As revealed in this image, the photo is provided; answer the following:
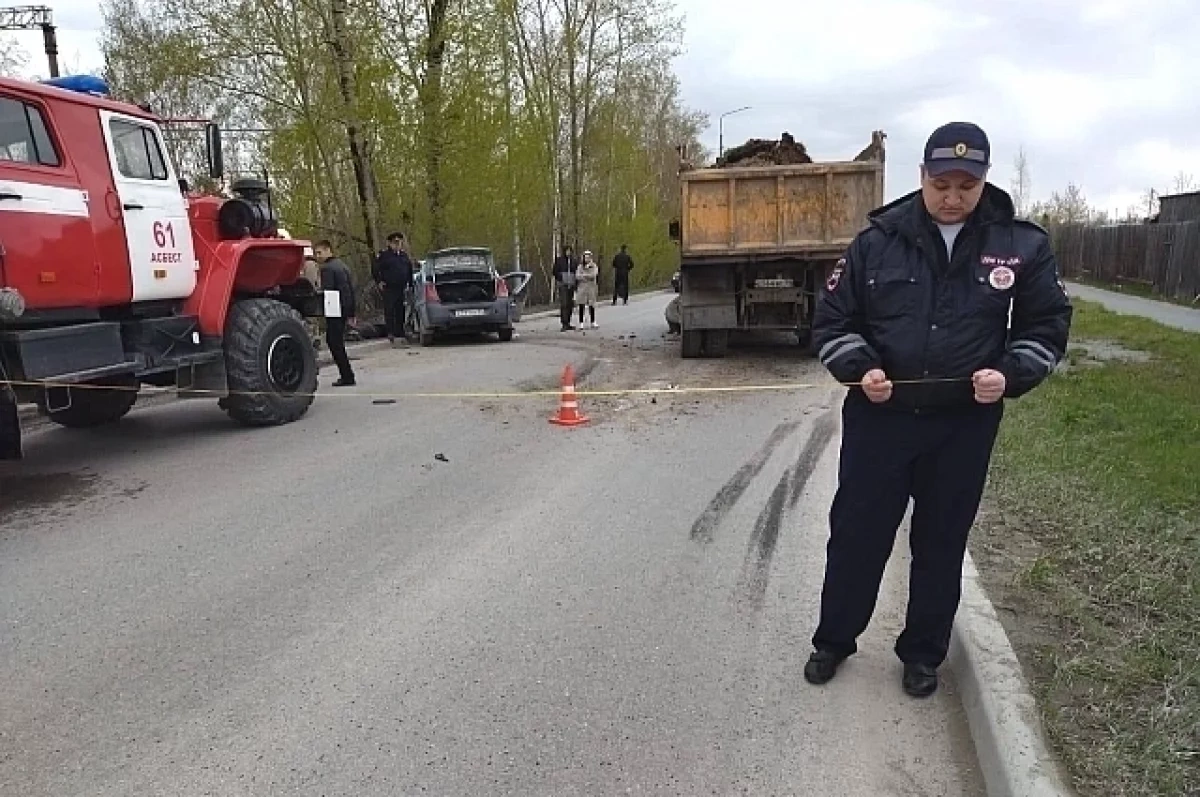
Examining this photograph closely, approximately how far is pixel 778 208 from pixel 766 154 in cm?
176

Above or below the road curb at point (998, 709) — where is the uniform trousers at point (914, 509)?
above

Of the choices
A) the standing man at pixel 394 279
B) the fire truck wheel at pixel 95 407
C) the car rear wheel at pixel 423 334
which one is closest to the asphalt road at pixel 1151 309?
the car rear wheel at pixel 423 334

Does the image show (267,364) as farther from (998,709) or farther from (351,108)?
(351,108)

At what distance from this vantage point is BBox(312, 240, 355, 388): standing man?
11352 mm

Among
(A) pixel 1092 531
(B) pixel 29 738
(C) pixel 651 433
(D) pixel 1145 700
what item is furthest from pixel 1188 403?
(B) pixel 29 738

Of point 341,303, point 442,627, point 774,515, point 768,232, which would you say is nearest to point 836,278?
point 442,627

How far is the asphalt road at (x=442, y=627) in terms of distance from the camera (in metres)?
3.12

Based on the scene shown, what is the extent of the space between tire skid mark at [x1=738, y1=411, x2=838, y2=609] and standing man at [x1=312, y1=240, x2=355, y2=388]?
19.6 ft

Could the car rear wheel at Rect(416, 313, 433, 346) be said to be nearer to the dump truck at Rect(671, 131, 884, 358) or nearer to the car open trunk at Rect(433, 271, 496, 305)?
the car open trunk at Rect(433, 271, 496, 305)

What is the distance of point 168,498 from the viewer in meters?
6.47

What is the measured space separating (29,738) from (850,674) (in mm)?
3078

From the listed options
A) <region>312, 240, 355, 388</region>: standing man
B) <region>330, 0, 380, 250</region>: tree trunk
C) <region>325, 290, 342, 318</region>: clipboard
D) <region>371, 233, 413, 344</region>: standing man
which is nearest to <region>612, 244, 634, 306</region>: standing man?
<region>330, 0, 380, 250</region>: tree trunk

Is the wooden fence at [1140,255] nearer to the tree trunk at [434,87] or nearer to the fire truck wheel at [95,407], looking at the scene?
the tree trunk at [434,87]

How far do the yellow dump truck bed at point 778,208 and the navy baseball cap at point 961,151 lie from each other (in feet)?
30.7
